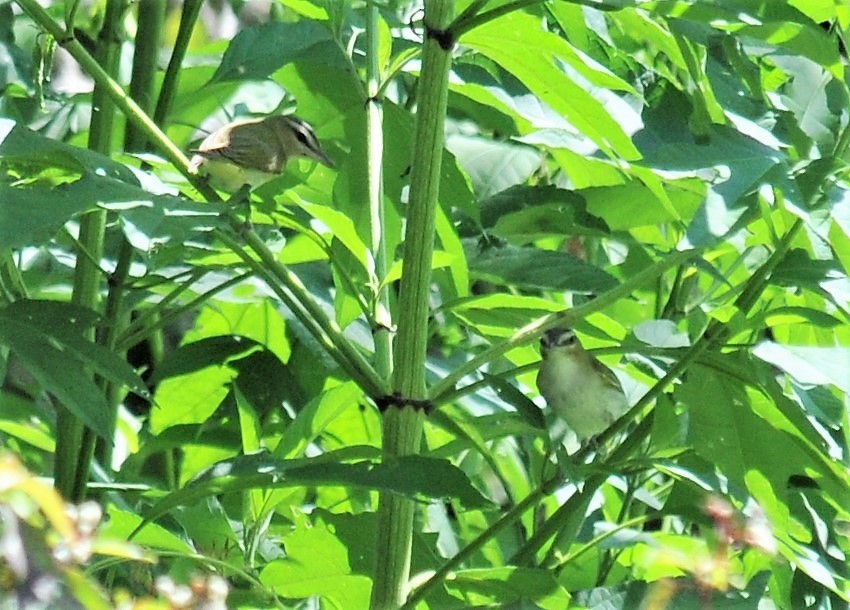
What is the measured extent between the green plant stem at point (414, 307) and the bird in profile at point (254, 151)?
39cm

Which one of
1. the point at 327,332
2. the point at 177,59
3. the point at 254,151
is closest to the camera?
the point at 327,332

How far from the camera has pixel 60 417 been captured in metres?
1.25

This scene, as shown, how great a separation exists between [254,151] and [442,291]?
0.30 meters

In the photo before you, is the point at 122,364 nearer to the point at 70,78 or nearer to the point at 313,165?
the point at 313,165

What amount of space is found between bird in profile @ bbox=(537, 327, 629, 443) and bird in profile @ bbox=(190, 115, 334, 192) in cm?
38

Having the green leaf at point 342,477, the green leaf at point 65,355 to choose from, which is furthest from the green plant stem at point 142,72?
the green leaf at point 342,477

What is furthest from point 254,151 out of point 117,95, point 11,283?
point 117,95

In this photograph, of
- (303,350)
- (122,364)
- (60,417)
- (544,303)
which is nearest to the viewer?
(122,364)

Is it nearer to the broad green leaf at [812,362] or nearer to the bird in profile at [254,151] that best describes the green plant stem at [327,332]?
the broad green leaf at [812,362]

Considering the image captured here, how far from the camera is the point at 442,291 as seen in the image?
1.36 meters

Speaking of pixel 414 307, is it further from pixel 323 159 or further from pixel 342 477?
pixel 323 159

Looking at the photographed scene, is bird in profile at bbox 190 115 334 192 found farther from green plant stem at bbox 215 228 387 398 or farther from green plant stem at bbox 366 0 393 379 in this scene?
green plant stem at bbox 215 228 387 398

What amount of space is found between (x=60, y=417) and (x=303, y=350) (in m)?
0.31

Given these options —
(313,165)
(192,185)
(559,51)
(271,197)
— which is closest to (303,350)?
(313,165)
